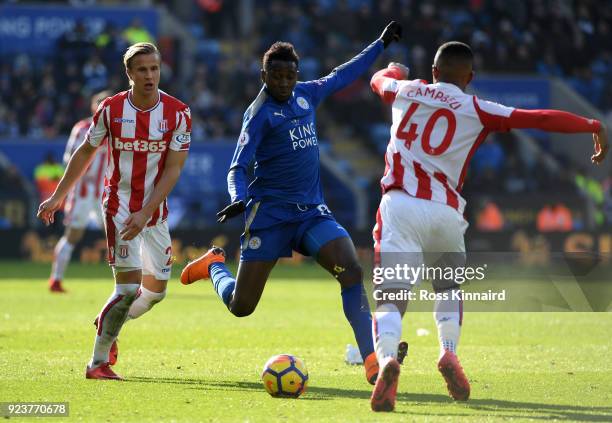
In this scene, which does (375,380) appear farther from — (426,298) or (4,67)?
(4,67)

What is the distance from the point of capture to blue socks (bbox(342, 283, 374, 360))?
8.13 m

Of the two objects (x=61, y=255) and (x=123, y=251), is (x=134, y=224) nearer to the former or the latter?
(x=123, y=251)

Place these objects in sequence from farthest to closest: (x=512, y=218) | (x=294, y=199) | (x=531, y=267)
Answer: (x=512, y=218) < (x=531, y=267) < (x=294, y=199)

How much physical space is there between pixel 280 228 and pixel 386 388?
1842 mm

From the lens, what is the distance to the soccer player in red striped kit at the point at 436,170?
294 inches

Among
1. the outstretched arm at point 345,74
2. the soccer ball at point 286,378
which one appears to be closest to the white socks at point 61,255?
the outstretched arm at point 345,74

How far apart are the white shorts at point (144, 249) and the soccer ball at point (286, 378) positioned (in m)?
1.45

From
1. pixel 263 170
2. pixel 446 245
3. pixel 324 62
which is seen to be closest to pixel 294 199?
pixel 263 170

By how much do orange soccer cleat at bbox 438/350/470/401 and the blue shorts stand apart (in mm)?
1344

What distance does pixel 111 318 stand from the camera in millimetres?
8805

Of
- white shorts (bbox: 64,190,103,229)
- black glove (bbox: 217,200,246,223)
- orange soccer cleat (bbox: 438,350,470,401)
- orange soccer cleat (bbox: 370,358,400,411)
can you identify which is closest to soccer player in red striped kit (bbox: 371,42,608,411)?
orange soccer cleat (bbox: 438,350,470,401)

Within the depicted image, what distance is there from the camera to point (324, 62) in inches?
1109

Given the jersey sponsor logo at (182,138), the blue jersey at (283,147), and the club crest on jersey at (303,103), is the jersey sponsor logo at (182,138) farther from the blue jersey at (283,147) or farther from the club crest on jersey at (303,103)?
the club crest on jersey at (303,103)

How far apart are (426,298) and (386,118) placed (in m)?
14.4
